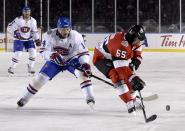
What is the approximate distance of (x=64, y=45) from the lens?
634 cm

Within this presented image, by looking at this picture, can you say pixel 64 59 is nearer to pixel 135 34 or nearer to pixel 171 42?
pixel 135 34

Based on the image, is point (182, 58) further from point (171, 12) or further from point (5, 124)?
point (5, 124)

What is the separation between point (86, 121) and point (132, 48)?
85 centimetres

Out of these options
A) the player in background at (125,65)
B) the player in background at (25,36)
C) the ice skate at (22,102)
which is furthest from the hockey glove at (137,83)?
the player in background at (25,36)

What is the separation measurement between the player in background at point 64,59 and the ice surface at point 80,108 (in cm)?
24

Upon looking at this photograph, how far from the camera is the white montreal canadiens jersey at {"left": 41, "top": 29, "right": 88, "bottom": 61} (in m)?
6.31

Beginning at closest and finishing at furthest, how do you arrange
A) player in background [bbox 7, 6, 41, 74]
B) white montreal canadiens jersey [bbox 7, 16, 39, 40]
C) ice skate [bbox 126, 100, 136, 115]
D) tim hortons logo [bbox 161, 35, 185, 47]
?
1. ice skate [bbox 126, 100, 136, 115]
2. player in background [bbox 7, 6, 41, 74]
3. white montreal canadiens jersey [bbox 7, 16, 39, 40]
4. tim hortons logo [bbox 161, 35, 185, 47]

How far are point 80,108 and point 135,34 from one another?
128 cm

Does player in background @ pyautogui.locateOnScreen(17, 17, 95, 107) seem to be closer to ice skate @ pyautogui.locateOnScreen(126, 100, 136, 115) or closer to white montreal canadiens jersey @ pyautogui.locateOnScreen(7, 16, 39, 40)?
ice skate @ pyautogui.locateOnScreen(126, 100, 136, 115)

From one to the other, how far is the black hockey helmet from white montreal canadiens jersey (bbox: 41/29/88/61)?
0.82 meters

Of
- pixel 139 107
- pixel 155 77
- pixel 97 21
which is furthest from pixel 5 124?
pixel 97 21

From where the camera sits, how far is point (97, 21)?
19.3 meters

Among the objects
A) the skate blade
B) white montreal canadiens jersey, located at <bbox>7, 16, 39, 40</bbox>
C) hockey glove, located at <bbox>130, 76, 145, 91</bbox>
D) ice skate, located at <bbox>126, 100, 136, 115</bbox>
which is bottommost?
the skate blade

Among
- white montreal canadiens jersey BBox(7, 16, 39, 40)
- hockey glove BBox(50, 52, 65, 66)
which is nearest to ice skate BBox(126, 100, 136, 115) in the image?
hockey glove BBox(50, 52, 65, 66)
